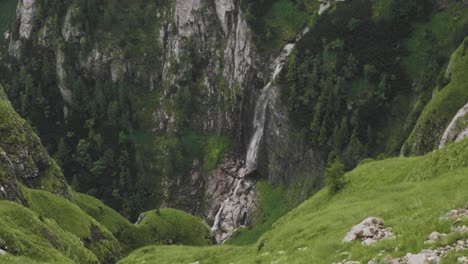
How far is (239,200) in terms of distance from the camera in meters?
141

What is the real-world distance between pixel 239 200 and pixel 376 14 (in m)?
63.2

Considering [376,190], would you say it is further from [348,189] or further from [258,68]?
[258,68]

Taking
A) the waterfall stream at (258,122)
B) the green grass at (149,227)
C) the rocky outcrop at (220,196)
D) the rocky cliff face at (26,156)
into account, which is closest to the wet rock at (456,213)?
the rocky cliff face at (26,156)

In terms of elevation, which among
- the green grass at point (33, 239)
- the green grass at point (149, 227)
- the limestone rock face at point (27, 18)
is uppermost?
the limestone rock face at point (27, 18)

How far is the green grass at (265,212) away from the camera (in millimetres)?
122688

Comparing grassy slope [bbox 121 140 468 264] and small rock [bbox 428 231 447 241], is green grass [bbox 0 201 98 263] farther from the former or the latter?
small rock [bbox 428 231 447 241]

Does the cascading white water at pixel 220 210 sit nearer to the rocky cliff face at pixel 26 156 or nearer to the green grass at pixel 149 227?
the green grass at pixel 149 227

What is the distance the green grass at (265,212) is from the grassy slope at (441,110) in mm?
50599

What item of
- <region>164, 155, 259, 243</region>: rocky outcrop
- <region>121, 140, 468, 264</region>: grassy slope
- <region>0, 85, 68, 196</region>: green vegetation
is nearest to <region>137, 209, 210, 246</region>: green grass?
<region>0, 85, 68, 196</region>: green vegetation

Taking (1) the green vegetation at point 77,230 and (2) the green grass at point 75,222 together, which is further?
(2) the green grass at point 75,222

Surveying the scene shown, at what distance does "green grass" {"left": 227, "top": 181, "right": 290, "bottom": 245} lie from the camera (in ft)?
403

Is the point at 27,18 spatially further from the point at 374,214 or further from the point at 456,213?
the point at 456,213

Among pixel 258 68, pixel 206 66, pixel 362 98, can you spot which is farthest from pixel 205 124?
pixel 362 98

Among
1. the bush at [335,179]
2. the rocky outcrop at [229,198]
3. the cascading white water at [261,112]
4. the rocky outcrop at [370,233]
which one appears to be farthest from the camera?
the cascading white water at [261,112]
